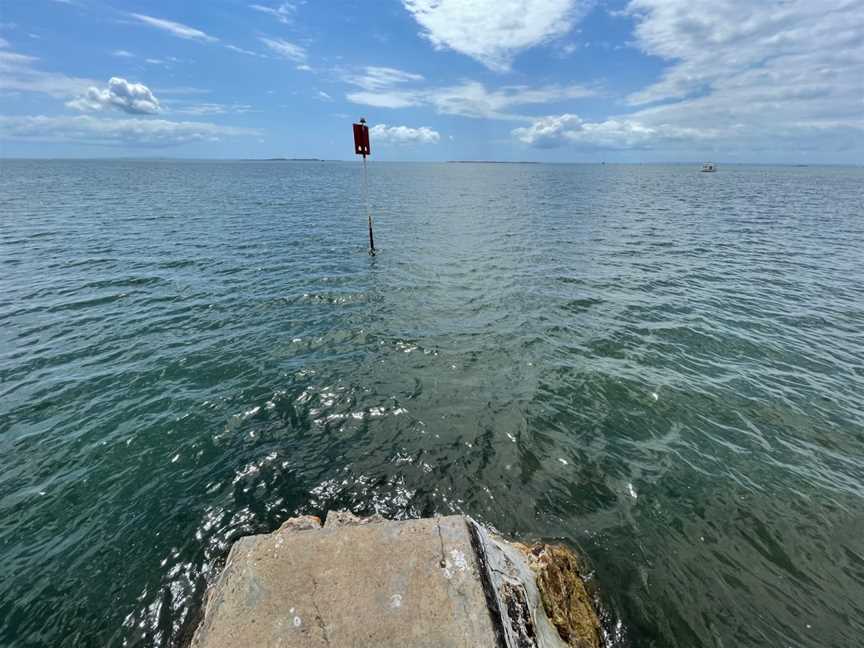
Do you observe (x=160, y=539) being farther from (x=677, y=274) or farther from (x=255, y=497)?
(x=677, y=274)

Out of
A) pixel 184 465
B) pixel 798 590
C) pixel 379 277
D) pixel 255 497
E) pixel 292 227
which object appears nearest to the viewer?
pixel 798 590

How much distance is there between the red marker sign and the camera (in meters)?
23.4

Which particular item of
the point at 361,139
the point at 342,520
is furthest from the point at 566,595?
the point at 361,139

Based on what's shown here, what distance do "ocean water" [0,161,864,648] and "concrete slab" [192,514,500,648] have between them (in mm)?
2677

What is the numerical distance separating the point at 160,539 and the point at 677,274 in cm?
2356

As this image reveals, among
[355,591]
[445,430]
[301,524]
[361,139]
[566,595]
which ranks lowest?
[445,430]

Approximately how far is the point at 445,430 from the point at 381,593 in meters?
5.68

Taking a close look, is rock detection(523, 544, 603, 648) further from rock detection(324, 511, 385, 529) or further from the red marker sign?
the red marker sign

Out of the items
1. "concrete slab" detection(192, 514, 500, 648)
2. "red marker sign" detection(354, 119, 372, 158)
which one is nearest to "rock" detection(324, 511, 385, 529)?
"concrete slab" detection(192, 514, 500, 648)

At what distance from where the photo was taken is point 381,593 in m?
3.69

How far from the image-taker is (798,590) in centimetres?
613

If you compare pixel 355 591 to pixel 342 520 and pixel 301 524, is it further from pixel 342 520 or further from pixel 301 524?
pixel 301 524

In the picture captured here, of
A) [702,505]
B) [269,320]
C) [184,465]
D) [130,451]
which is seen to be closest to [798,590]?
[702,505]

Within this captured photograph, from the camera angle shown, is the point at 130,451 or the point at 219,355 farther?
the point at 219,355
